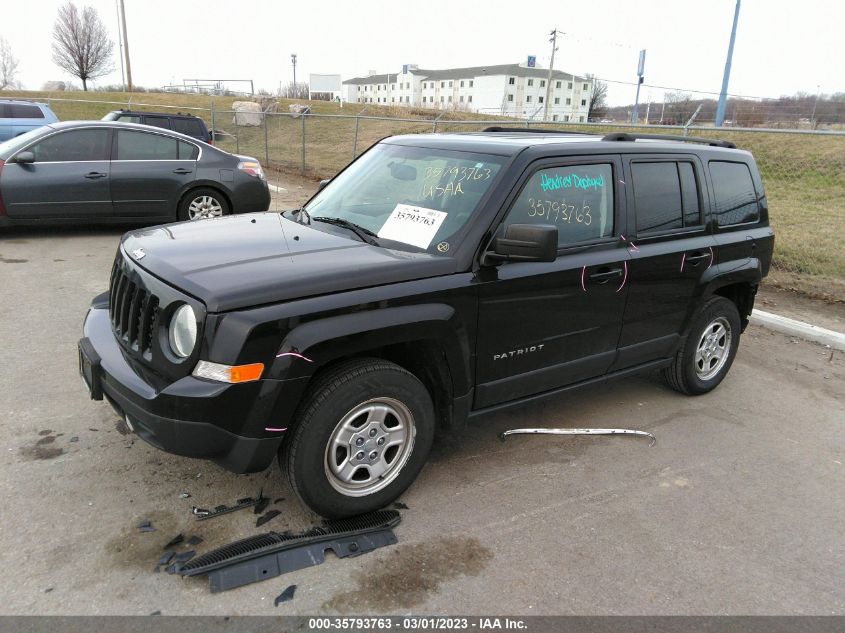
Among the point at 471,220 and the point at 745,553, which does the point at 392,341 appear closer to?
the point at 471,220

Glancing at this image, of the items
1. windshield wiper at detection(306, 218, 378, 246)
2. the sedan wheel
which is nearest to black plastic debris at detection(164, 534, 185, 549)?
windshield wiper at detection(306, 218, 378, 246)

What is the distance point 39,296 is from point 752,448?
6265 mm

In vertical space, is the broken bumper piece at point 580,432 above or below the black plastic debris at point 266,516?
below

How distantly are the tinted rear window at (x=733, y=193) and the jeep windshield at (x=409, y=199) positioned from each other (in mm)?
1966

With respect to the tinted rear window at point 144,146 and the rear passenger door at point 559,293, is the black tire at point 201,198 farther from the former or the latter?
the rear passenger door at point 559,293

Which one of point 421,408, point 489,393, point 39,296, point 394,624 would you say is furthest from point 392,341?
point 39,296

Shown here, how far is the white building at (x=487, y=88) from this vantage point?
3570 inches

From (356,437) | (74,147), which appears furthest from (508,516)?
(74,147)

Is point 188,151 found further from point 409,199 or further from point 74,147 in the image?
point 409,199

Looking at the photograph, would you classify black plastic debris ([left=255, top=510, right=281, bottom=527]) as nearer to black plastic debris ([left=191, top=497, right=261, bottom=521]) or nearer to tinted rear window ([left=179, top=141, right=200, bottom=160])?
black plastic debris ([left=191, top=497, right=261, bottom=521])

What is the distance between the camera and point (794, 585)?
279 cm

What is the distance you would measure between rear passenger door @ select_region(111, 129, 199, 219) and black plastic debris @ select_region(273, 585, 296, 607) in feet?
24.4

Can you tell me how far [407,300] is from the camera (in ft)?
9.59

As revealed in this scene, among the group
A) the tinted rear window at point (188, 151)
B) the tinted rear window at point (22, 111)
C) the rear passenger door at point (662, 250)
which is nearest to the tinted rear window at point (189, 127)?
the tinted rear window at point (22, 111)
